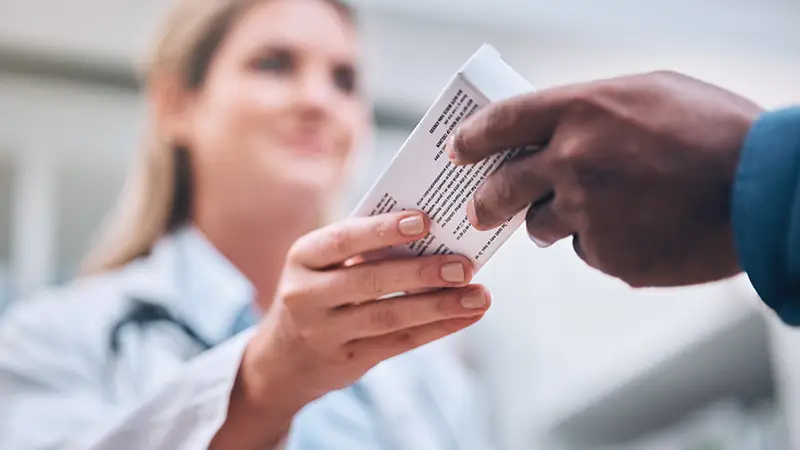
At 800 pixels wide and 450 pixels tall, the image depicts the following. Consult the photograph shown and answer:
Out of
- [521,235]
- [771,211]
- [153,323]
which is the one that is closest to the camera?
[771,211]

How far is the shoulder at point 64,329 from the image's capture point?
2.25 feet

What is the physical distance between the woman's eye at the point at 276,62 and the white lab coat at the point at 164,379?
0.68 ft

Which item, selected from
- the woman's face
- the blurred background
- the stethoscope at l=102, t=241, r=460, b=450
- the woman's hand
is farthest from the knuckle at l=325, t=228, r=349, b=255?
the blurred background

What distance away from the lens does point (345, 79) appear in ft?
3.09

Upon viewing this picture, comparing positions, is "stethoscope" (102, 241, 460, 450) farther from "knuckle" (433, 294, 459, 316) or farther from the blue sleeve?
the blue sleeve

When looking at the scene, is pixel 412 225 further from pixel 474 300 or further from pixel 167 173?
pixel 167 173

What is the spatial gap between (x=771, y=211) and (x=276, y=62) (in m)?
0.68

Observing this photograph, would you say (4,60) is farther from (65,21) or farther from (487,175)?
(487,175)

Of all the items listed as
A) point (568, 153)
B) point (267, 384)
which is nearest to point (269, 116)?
point (267, 384)

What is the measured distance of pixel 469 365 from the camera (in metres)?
1.16

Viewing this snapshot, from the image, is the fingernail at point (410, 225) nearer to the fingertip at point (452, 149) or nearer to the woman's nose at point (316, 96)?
the fingertip at point (452, 149)

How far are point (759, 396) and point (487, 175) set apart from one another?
857 millimetres

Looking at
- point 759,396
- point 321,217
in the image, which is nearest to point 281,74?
point 321,217

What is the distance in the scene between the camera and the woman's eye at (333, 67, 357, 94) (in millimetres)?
931
